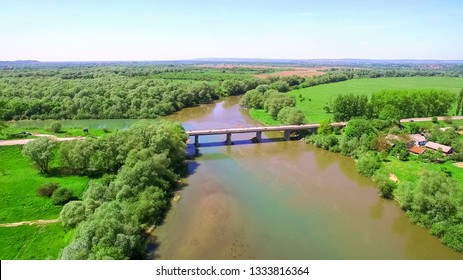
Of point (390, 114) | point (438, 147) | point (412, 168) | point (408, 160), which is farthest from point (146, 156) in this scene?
point (390, 114)

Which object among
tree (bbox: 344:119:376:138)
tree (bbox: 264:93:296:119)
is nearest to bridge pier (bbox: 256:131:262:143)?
tree (bbox: 344:119:376:138)

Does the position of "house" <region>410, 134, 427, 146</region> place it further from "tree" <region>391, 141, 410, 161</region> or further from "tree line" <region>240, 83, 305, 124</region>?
"tree line" <region>240, 83, 305, 124</region>

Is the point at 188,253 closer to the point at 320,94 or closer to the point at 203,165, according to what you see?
the point at 203,165

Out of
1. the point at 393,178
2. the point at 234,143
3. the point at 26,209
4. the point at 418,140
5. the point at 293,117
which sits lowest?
the point at 234,143

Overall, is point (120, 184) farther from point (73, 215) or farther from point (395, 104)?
point (395, 104)

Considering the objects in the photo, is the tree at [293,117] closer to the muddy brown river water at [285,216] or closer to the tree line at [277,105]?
the tree line at [277,105]

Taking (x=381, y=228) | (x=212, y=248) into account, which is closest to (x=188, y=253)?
(x=212, y=248)

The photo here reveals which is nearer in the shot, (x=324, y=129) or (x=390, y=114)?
(x=324, y=129)
